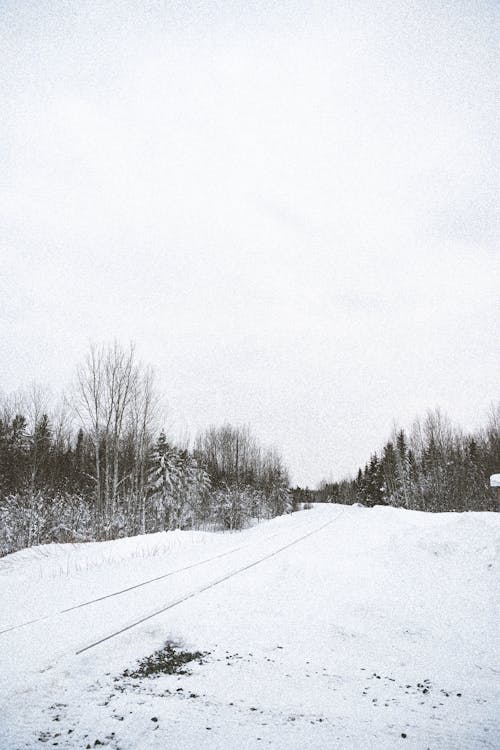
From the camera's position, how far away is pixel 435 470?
52.6 meters

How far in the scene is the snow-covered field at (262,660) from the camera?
9.98ft

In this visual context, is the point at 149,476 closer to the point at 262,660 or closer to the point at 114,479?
the point at 114,479

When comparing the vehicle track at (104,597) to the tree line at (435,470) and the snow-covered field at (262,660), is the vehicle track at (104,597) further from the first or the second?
the tree line at (435,470)

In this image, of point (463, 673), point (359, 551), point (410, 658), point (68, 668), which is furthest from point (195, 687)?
point (359, 551)

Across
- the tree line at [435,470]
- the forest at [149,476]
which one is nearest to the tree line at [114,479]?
the forest at [149,476]

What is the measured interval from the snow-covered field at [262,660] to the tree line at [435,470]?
131ft

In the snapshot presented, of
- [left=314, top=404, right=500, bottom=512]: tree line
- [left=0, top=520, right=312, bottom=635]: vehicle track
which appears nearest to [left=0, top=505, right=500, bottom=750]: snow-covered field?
[left=0, top=520, right=312, bottom=635]: vehicle track

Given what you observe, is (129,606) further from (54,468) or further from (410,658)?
(54,468)

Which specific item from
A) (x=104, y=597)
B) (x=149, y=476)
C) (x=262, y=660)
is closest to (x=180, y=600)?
(x=104, y=597)

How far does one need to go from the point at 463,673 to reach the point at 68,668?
160 inches

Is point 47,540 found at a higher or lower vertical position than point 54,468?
lower

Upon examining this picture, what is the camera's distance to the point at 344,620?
584cm

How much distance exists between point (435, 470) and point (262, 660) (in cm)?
5480

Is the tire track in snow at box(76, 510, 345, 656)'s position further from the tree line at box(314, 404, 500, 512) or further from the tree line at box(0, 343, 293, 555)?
the tree line at box(314, 404, 500, 512)
